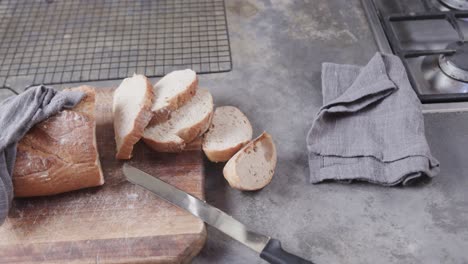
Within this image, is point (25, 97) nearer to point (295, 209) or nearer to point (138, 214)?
point (138, 214)

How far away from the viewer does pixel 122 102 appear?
1.12 meters

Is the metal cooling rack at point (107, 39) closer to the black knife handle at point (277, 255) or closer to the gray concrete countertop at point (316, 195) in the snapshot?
the gray concrete countertop at point (316, 195)

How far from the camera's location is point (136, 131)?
1.04 meters

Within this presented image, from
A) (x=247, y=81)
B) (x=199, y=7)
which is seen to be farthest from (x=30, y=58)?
(x=247, y=81)

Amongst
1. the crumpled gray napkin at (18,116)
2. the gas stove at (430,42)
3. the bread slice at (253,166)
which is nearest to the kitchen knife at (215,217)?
the bread slice at (253,166)

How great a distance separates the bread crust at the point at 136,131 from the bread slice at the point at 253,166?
0.23m

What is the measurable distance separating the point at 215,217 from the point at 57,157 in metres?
0.38

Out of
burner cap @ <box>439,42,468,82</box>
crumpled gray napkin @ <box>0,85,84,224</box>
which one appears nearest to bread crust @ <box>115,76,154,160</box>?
crumpled gray napkin @ <box>0,85,84,224</box>

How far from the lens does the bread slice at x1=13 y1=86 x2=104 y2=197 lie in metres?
0.95

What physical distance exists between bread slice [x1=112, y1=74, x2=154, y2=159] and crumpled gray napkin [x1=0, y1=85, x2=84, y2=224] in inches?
4.3

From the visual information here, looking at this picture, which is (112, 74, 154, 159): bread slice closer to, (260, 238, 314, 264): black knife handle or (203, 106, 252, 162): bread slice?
(203, 106, 252, 162): bread slice

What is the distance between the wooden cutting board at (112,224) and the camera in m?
0.91

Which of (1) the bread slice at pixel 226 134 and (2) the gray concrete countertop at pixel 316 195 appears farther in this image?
(1) the bread slice at pixel 226 134

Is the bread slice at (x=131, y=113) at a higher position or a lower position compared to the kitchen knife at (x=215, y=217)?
higher
